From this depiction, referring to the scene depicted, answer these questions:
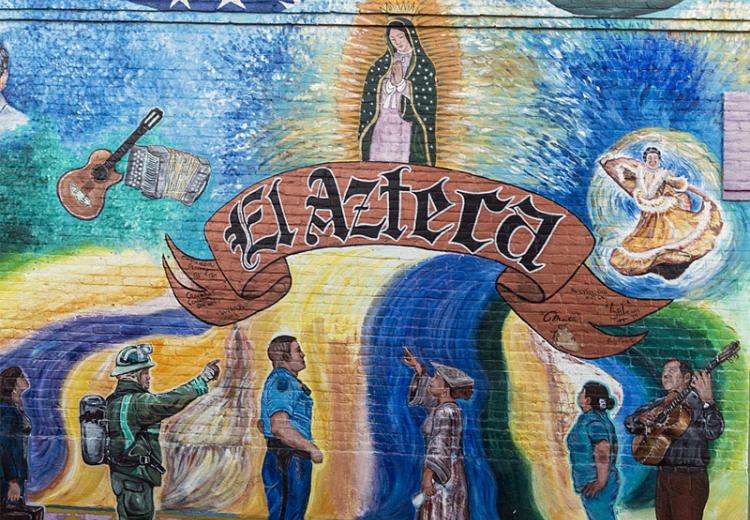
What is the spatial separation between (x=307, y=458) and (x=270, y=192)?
8.00 feet

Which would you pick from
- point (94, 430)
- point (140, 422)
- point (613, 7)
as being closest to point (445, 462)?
point (140, 422)

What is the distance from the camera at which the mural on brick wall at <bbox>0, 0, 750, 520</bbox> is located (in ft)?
24.0

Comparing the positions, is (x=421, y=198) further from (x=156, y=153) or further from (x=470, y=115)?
(x=156, y=153)

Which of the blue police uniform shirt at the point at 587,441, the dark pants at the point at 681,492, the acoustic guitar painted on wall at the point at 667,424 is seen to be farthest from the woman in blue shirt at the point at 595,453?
the dark pants at the point at 681,492

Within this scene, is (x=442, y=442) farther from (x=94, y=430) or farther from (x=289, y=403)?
(x=94, y=430)

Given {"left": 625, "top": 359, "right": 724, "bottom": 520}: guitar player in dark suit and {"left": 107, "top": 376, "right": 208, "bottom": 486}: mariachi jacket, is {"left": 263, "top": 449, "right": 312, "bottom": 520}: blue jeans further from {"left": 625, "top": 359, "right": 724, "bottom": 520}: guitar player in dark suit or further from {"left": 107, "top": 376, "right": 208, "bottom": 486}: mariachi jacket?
{"left": 625, "top": 359, "right": 724, "bottom": 520}: guitar player in dark suit

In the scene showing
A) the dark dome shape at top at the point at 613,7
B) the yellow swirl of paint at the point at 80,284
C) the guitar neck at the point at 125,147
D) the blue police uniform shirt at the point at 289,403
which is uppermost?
the dark dome shape at top at the point at 613,7

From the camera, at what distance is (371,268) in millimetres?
7469

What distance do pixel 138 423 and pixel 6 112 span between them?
3.16 m

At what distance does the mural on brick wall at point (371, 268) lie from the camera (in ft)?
24.0

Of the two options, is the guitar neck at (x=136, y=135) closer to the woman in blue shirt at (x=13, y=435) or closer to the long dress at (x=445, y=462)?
the woman in blue shirt at (x=13, y=435)

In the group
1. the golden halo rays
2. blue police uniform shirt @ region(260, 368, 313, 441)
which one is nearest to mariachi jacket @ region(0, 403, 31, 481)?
blue police uniform shirt @ region(260, 368, 313, 441)

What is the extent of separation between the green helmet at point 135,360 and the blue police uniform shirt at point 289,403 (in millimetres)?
1113

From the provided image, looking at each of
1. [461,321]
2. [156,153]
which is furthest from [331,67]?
[461,321]
